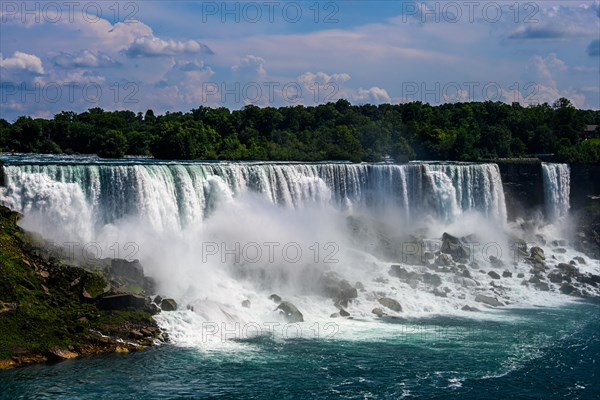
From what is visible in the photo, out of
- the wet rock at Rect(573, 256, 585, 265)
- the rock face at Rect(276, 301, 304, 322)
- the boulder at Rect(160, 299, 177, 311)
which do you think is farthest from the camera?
the wet rock at Rect(573, 256, 585, 265)

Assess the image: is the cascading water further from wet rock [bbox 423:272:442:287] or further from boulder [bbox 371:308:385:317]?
boulder [bbox 371:308:385:317]

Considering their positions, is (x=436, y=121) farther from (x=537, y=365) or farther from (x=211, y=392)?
(x=211, y=392)

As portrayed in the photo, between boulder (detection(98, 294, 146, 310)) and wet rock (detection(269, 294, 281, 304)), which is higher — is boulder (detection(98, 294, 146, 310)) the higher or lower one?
the higher one

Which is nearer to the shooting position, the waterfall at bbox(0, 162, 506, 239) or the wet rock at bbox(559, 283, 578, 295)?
the waterfall at bbox(0, 162, 506, 239)

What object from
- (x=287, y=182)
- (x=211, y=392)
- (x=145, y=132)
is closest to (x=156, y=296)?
(x=211, y=392)

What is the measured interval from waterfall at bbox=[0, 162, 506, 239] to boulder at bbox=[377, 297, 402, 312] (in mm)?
10661

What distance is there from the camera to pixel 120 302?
29984mm

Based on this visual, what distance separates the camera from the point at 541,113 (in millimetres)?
81000

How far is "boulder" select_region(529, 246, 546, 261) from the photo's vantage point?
4825 centimetres

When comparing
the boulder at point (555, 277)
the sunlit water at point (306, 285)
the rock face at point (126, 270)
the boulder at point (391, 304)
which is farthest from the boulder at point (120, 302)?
the boulder at point (555, 277)

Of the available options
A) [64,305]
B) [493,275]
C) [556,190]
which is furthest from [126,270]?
[556,190]

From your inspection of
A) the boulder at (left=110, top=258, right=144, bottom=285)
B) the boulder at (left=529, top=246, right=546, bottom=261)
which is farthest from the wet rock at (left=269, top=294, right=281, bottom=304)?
the boulder at (left=529, top=246, right=546, bottom=261)

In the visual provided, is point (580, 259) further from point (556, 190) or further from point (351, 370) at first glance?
point (351, 370)

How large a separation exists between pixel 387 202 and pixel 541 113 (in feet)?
122
